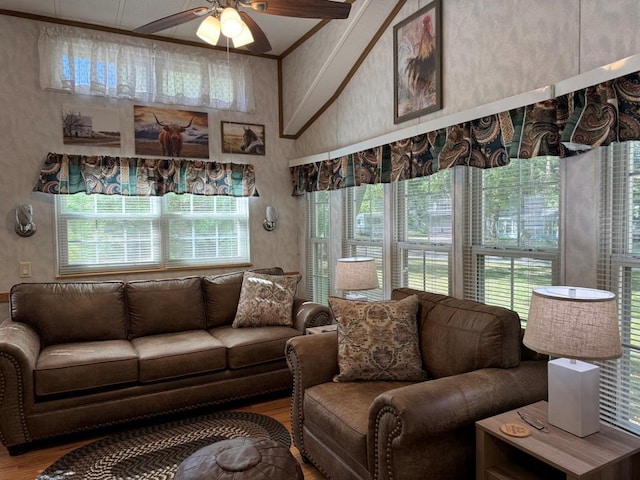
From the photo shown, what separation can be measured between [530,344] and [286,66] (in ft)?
13.0

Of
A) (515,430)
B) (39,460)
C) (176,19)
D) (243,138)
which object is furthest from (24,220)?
(515,430)

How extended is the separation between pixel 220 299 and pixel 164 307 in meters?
0.48

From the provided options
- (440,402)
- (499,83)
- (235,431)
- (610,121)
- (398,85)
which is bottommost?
(235,431)

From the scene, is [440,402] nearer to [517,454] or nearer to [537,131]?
[517,454]

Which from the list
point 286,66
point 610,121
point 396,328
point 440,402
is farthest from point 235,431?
point 286,66

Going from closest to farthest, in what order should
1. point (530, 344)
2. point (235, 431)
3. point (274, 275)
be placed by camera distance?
1. point (530, 344)
2. point (235, 431)
3. point (274, 275)

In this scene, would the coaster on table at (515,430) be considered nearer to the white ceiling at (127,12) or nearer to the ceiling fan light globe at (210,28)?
the ceiling fan light globe at (210,28)

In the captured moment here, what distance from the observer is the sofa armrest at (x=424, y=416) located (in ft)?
6.05

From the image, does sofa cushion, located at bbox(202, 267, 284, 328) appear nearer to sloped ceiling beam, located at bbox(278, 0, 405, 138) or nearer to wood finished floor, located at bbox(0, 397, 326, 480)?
wood finished floor, located at bbox(0, 397, 326, 480)

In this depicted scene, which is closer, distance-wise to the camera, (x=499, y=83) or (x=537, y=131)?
(x=537, y=131)

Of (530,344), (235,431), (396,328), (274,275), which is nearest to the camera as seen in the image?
(530,344)

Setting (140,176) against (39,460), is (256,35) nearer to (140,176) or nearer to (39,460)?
(140,176)

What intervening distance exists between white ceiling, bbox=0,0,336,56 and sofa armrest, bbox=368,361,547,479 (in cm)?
293

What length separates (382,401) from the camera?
1.91 m
